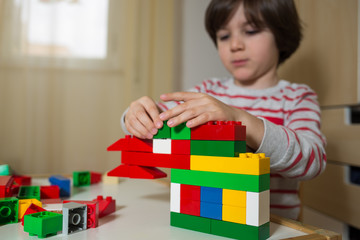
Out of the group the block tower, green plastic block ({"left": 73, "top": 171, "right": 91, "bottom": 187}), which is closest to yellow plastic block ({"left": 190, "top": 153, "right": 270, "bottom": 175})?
the block tower

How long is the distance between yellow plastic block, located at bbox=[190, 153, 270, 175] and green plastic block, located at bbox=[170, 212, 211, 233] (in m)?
0.06

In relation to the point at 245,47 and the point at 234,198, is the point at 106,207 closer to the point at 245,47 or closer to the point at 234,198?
the point at 234,198

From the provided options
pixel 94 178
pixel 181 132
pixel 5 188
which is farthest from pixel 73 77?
pixel 181 132

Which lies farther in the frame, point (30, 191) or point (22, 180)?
point (22, 180)

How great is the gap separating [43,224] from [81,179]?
0.37 m

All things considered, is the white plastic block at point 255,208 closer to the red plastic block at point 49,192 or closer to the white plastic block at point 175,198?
the white plastic block at point 175,198

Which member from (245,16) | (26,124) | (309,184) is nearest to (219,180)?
(245,16)

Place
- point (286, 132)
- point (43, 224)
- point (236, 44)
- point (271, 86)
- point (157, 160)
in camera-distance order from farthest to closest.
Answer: point (271, 86)
point (236, 44)
point (286, 132)
point (157, 160)
point (43, 224)

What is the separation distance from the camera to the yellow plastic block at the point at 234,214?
14.5 inches

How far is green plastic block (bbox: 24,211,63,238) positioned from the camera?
351mm

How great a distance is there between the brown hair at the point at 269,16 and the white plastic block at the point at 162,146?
53 cm

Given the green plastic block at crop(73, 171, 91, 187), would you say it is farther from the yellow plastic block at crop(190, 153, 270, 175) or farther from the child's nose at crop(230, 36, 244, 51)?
the child's nose at crop(230, 36, 244, 51)

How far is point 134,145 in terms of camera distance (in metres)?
0.48

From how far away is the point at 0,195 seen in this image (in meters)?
0.46
